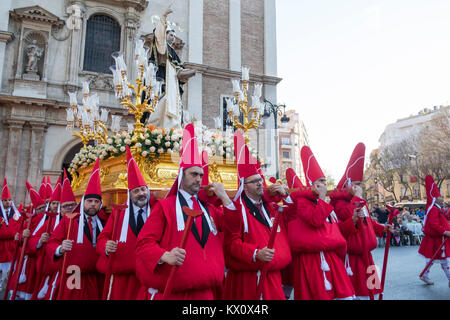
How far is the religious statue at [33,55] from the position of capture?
15.2 metres

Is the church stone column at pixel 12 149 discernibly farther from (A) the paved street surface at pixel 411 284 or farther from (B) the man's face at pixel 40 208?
(A) the paved street surface at pixel 411 284

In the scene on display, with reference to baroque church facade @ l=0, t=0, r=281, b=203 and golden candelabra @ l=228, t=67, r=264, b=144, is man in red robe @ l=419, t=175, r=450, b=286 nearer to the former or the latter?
golden candelabra @ l=228, t=67, r=264, b=144

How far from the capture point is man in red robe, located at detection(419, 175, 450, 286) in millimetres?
7051

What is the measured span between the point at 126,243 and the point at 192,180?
1.04 m

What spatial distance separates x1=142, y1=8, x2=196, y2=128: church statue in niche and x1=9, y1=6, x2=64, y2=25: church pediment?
10493mm

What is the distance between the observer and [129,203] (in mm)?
3570

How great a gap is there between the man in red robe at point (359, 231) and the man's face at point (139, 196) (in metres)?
2.24

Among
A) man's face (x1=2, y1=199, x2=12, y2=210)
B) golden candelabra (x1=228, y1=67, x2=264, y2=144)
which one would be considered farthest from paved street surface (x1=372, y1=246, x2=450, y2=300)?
man's face (x1=2, y1=199, x2=12, y2=210)

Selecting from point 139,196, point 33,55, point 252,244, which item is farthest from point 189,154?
point 33,55

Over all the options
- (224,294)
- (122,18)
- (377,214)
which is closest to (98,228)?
(224,294)

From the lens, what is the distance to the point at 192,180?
3012mm

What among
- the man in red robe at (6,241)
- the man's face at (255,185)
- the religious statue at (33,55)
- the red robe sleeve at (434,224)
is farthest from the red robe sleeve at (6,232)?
the religious statue at (33,55)
